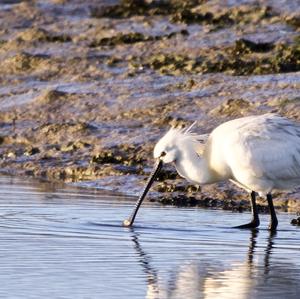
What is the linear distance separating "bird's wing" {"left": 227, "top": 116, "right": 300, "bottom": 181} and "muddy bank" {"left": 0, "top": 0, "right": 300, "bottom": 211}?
5.33 feet

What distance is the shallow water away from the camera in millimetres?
8688

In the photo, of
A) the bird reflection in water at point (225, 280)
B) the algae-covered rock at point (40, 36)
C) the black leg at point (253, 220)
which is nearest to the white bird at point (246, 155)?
the black leg at point (253, 220)

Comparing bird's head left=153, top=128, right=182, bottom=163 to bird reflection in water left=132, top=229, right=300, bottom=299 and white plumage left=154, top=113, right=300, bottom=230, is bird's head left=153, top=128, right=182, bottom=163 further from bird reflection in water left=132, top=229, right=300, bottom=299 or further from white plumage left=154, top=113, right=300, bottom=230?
bird reflection in water left=132, top=229, right=300, bottom=299

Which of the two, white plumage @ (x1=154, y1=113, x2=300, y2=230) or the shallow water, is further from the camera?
white plumage @ (x1=154, y1=113, x2=300, y2=230)

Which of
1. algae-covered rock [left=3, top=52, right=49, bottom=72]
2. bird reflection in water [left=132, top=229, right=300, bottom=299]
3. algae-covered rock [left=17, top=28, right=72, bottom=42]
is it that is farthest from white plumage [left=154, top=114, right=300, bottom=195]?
algae-covered rock [left=17, top=28, right=72, bottom=42]

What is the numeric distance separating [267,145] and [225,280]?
11.4ft

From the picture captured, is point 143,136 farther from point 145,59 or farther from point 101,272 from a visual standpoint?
point 101,272

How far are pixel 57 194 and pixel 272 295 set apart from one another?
6.27 meters

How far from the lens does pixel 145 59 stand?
72.4 feet

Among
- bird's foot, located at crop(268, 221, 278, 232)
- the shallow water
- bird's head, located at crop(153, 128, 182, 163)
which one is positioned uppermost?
bird's head, located at crop(153, 128, 182, 163)

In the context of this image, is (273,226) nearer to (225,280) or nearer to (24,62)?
(225,280)

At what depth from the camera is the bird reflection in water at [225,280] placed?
28.0ft

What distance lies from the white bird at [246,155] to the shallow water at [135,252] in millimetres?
390

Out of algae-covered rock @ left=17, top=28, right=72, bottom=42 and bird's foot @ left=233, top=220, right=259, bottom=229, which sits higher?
algae-covered rock @ left=17, top=28, right=72, bottom=42
